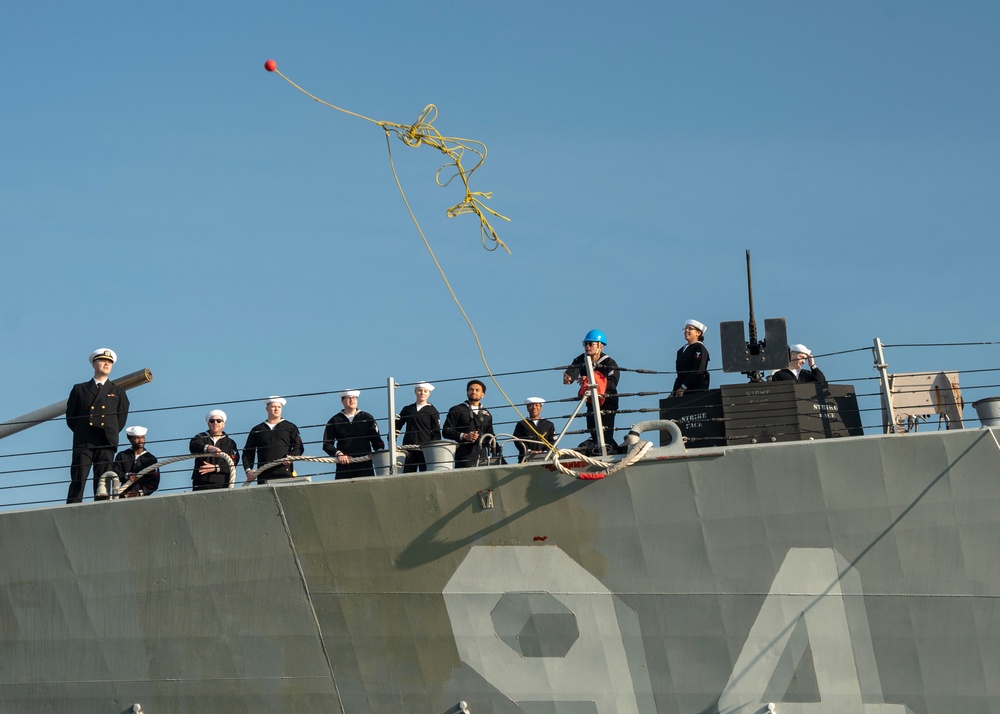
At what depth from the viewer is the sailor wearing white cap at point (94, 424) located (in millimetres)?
10617

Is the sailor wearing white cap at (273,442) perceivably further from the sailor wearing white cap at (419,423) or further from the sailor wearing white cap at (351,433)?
the sailor wearing white cap at (419,423)

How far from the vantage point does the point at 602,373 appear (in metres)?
10.4

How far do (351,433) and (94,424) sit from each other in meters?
2.37

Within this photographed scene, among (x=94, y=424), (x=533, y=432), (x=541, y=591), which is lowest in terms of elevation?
(x=541, y=591)

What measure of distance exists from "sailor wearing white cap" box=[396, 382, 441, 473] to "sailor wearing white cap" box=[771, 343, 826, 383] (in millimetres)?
3051

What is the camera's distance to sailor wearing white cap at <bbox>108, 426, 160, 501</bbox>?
1044 centimetres

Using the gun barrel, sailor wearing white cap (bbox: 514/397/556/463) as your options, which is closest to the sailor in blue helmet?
sailor wearing white cap (bbox: 514/397/556/463)

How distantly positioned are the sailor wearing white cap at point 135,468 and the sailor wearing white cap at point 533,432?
324cm

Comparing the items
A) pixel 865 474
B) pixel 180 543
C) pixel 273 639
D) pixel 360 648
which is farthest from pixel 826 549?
pixel 180 543

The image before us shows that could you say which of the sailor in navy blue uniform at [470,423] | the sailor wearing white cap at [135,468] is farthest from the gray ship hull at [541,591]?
the sailor in navy blue uniform at [470,423]

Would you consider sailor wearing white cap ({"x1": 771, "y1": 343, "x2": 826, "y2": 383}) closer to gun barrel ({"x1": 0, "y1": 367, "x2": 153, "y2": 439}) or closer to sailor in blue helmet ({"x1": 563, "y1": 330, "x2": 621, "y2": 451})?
sailor in blue helmet ({"x1": 563, "y1": 330, "x2": 621, "y2": 451})

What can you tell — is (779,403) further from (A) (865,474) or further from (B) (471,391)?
(B) (471,391)

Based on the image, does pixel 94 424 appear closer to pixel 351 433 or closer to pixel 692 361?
pixel 351 433

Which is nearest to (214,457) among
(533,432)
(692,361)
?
(533,432)
